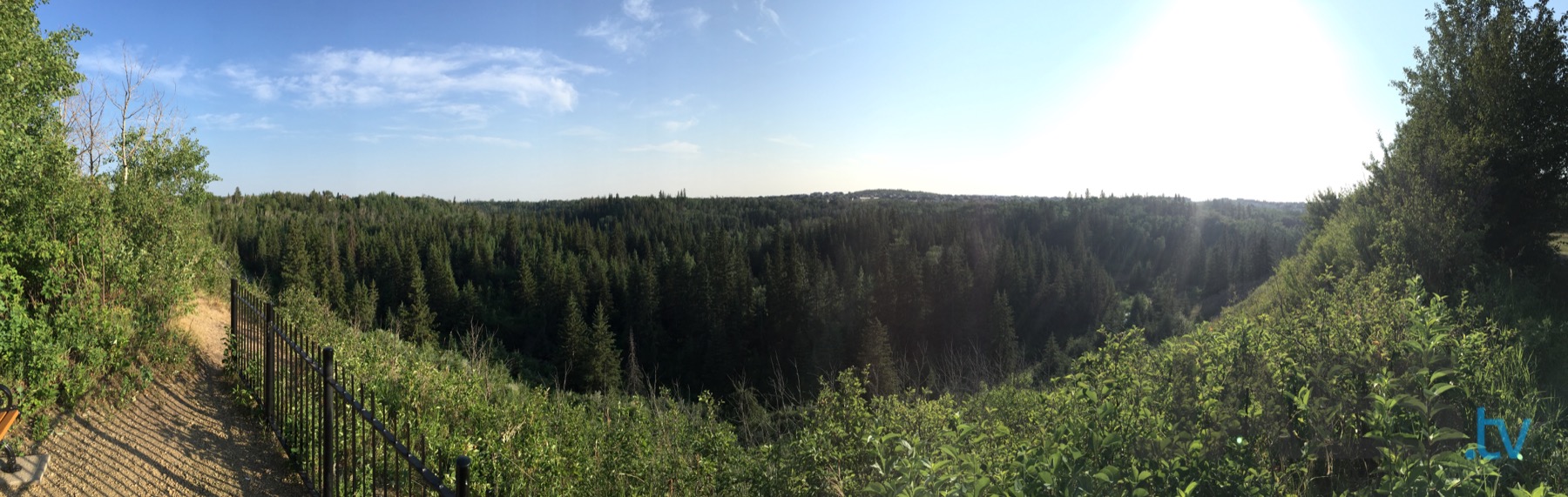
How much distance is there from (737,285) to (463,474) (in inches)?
2261

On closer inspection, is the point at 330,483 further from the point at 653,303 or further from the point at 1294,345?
the point at 653,303

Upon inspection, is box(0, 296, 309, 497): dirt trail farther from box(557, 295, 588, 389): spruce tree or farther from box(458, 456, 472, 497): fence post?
box(557, 295, 588, 389): spruce tree

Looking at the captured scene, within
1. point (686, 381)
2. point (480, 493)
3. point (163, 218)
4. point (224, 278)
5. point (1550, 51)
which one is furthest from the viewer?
point (686, 381)

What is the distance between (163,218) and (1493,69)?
20976 mm

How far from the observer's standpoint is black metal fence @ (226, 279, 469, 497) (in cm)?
484

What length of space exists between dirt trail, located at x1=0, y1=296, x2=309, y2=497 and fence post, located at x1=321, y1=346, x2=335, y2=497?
2.96 ft

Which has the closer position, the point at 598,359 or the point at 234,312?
the point at 234,312

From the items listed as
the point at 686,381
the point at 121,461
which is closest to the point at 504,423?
the point at 121,461

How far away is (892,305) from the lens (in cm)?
5988

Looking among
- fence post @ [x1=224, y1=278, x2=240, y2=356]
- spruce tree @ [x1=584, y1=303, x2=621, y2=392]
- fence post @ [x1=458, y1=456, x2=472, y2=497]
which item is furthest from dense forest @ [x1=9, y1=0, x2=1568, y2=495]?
spruce tree @ [x1=584, y1=303, x2=621, y2=392]

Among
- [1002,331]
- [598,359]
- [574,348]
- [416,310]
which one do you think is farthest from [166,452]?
[1002,331]

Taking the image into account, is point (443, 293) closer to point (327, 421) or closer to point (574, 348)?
point (574, 348)

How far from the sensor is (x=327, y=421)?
191 inches

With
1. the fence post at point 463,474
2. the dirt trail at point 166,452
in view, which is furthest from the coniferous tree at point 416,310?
the fence post at point 463,474
